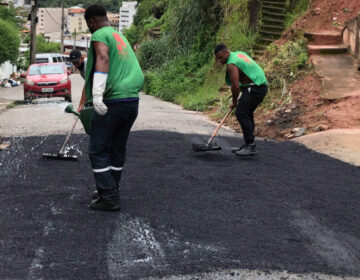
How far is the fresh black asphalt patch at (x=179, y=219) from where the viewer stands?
3.65 metres

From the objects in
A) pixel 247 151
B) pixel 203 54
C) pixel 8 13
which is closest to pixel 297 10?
pixel 203 54

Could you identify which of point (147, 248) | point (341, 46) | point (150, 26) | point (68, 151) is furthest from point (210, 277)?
point (150, 26)

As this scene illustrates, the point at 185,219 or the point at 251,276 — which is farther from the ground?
the point at 251,276

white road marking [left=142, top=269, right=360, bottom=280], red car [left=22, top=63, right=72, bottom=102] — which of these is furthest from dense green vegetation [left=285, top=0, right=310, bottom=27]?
white road marking [left=142, top=269, right=360, bottom=280]

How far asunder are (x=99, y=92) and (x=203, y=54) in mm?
17283

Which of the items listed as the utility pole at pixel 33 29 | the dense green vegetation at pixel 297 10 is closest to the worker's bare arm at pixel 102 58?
the dense green vegetation at pixel 297 10

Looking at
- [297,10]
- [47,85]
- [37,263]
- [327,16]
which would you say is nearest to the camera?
[37,263]

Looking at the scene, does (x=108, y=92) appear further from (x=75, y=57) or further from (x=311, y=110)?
(x=311, y=110)

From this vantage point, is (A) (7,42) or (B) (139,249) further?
(A) (7,42)

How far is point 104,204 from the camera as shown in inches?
186

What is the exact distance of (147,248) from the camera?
3.91 metres

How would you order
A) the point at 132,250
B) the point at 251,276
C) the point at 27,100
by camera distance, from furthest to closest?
1. the point at 27,100
2. the point at 132,250
3. the point at 251,276

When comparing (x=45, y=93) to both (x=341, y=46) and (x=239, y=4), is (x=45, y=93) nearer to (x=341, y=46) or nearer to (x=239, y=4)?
(x=239, y=4)

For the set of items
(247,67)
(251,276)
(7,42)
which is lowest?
(7,42)
